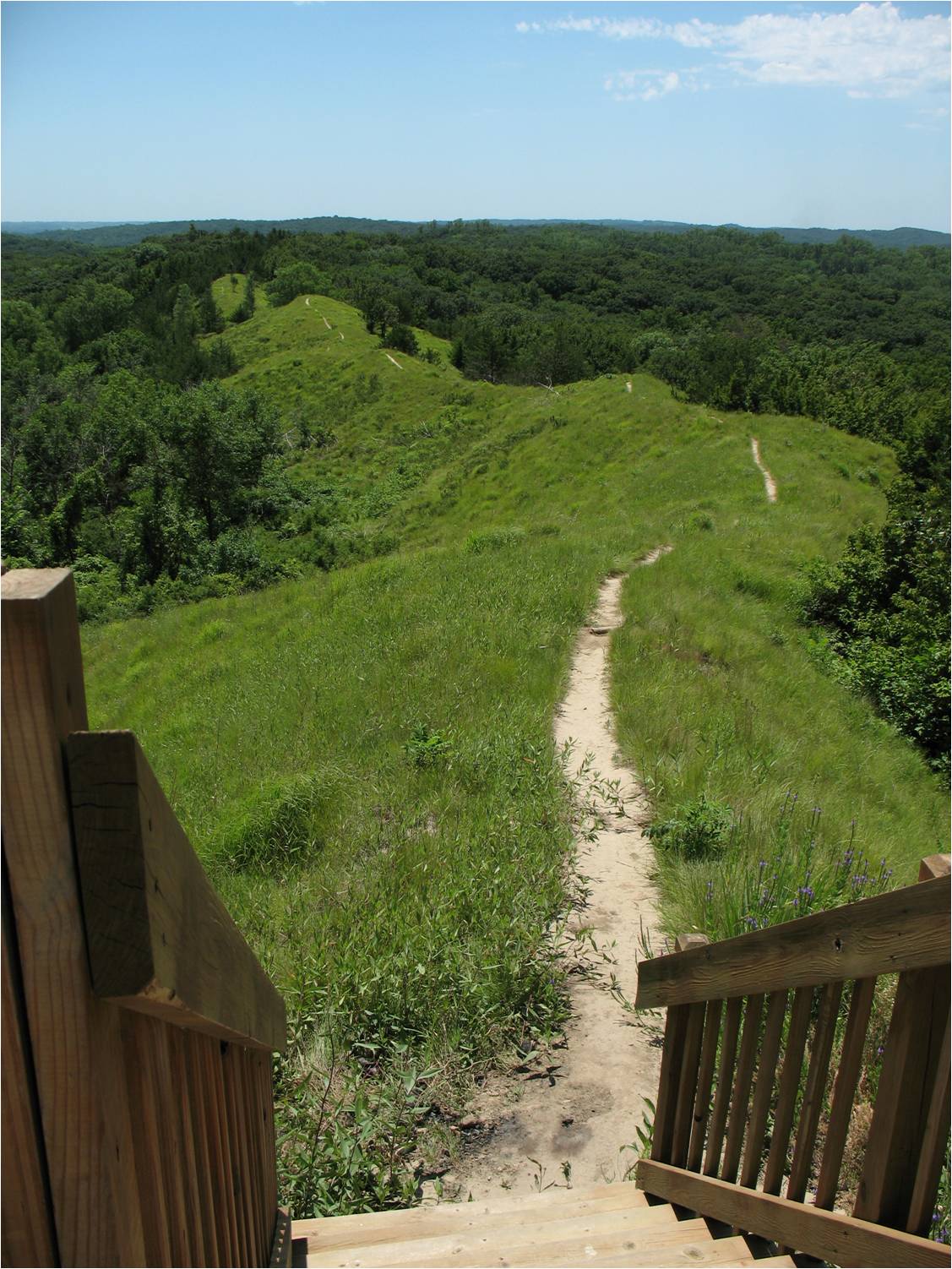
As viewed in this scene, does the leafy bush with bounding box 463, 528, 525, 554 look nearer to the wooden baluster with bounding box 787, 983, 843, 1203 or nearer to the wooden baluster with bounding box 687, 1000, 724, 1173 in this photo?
the wooden baluster with bounding box 687, 1000, 724, 1173

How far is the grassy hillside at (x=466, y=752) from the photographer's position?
435 cm

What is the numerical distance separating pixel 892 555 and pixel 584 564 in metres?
5.65

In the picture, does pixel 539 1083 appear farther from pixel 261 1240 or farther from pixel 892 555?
pixel 892 555

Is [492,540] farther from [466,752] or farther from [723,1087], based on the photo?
[723,1087]

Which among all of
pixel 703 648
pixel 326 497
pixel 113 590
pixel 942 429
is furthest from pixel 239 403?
pixel 703 648

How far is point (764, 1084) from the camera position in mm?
2324

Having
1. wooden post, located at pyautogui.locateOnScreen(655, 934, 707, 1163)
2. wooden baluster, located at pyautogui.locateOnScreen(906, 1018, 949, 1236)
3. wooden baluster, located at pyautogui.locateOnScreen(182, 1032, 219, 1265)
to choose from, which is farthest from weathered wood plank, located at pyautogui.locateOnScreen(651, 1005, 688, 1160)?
wooden baluster, located at pyautogui.locateOnScreen(182, 1032, 219, 1265)

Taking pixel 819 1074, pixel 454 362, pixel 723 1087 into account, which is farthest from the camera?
pixel 454 362

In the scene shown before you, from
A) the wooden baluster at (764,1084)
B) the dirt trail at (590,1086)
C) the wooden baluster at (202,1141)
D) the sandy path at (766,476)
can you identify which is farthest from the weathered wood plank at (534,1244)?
the sandy path at (766,476)

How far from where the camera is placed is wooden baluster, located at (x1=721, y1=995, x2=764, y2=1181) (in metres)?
A: 2.38

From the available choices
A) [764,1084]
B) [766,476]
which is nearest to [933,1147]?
[764,1084]

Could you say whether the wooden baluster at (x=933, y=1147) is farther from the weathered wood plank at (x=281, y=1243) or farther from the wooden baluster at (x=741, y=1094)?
the weathered wood plank at (x=281, y=1243)

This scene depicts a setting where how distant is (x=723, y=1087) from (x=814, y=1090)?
1.72 feet

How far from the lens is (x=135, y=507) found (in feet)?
118
